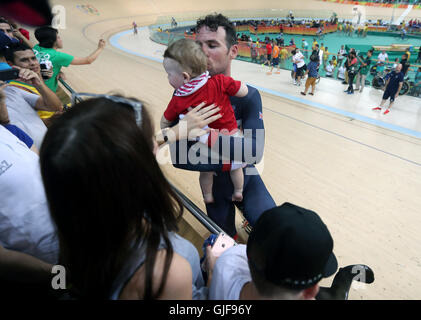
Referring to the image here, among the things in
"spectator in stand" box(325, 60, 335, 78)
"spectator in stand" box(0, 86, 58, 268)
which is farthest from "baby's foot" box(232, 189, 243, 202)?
"spectator in stand" box(325, 60, 335, 78)

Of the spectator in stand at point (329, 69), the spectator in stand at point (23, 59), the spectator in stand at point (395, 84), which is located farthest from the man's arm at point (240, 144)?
the spectator in stand at point (329, 69)

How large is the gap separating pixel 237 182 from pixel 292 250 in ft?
2.84

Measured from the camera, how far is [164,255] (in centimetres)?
64

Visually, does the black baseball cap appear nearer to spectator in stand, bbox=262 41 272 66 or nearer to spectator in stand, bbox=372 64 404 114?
spectator in stand, bbox=372 64 404 114

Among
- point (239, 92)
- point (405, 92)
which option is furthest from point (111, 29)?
point (239, 92)

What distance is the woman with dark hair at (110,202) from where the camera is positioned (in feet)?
1.78

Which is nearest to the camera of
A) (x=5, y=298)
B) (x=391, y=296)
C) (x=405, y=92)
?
(x=5, y=298)

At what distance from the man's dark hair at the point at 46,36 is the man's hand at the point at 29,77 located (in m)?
1.02

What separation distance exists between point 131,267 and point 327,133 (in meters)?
3.77

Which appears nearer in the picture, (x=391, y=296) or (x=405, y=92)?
(x=391, y=296)

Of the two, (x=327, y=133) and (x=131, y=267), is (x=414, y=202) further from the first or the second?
(x=131, y=267)

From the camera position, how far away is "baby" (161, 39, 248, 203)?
120 cm

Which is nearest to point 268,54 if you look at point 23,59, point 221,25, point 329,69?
point 329,69

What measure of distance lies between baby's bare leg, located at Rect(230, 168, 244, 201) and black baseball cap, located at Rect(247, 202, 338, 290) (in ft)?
2.48
